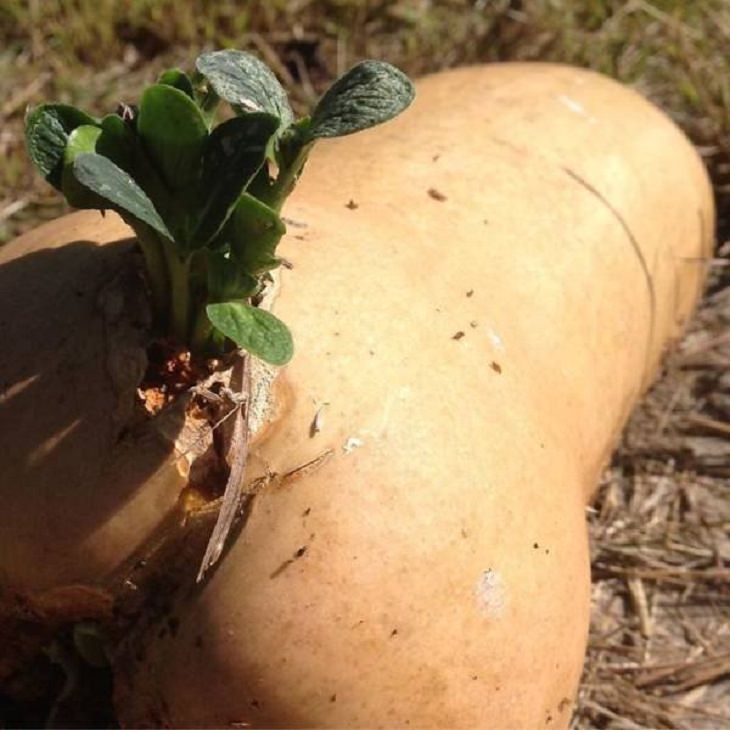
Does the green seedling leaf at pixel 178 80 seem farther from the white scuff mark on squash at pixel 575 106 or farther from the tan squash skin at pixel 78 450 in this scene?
the white scuff mark on squash at pixel 575 106

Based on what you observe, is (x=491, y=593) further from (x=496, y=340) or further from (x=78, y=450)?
(x=78, y=450)

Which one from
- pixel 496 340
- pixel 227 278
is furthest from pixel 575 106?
pixel 227 278

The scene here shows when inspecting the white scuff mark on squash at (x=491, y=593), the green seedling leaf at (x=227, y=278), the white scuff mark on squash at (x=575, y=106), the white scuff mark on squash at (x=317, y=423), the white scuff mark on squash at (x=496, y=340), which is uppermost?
the green seedling leaf at (x=227, y=278)

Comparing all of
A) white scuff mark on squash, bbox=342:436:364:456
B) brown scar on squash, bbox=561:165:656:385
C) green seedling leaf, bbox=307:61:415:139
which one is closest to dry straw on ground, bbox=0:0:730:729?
brown scar on squash, bbox=561:165:656:385

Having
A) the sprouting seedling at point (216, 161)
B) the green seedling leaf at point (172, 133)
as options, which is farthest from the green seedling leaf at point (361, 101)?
the green seedling leaf at point (172, 133)

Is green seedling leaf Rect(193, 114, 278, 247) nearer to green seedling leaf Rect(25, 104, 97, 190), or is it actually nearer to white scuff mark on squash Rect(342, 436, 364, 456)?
green seedling leaf Rect(25, 104, 97, 190)

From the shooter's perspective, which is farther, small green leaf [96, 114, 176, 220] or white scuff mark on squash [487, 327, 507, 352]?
white scuff mark on squash [487, 327, 507, 352]
